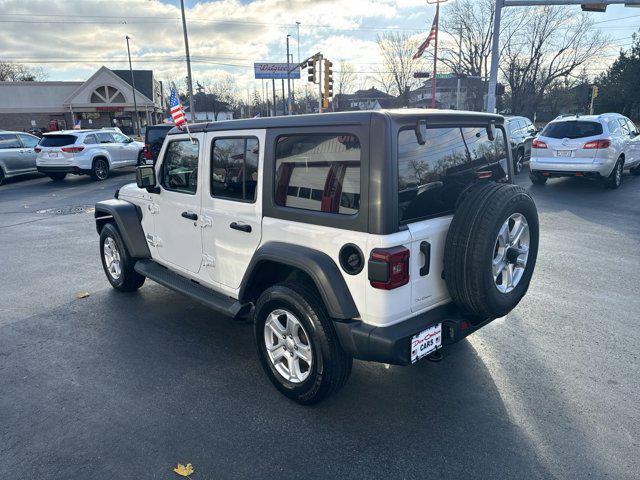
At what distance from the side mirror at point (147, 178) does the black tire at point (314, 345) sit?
77.6 inches

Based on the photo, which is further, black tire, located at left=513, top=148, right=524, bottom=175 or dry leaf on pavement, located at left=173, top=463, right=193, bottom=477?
black tire, located at left=513, top=148, right=524, bottom=175

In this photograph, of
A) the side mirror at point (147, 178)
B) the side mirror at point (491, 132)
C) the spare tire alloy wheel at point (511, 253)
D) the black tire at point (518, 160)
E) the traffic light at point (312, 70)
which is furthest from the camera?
the traffic light at point (312, 70)

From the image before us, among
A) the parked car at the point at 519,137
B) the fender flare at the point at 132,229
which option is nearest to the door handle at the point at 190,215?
the fender flare at the point at 132,229

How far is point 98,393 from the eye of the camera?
132 inches

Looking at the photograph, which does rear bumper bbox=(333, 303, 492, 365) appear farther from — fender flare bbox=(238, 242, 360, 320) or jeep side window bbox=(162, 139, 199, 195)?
jeep side window bbox=(162, 139, 199, 195)

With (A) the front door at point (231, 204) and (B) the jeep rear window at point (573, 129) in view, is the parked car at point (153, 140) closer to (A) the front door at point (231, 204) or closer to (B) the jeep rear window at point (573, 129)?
(B) the jeep rear window at point (573, 129)

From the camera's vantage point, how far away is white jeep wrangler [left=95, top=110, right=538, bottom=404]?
264 cm

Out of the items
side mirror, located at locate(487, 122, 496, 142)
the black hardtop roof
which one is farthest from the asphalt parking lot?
the black hardtop roof

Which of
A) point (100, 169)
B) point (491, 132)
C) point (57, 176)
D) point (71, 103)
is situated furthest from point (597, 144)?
point (71, 103)

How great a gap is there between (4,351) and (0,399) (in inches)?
35.2

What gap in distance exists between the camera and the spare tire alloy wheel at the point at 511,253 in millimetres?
3059

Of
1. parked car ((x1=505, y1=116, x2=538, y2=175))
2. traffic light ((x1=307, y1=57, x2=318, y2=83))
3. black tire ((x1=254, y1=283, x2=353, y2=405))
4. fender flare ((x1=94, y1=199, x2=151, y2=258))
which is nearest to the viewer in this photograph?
black tire ((x1=254, y1=283, x2=353, y2=405))

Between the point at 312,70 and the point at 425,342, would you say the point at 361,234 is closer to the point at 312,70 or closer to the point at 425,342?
the point at 425,342

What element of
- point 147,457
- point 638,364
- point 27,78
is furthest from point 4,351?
point 27,78
